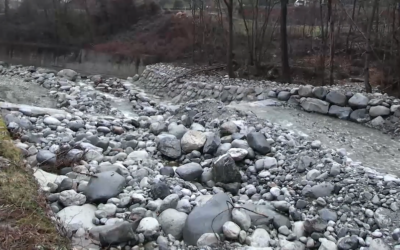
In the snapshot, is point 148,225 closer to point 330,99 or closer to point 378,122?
point 378,122

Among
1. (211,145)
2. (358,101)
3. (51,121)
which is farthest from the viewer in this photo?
(358,101)

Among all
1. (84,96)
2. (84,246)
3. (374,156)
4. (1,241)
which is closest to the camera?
(1,241)

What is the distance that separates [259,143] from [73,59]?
68.9 ft

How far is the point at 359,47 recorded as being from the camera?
1705 cm

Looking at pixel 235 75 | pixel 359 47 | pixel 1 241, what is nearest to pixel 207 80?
pixel 235 75

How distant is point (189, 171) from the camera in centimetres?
549

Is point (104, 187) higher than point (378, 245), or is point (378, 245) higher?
point (104, 187)

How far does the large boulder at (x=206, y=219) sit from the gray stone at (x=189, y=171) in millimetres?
972

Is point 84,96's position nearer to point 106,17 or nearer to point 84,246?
point 84,246

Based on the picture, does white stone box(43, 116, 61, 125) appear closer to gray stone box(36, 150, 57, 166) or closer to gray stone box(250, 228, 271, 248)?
gray stone box(36, 150, 57, 166)

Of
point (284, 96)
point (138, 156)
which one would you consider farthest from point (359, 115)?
point (138, 156)

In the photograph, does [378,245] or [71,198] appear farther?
[71,198]

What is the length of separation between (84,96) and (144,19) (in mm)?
20769

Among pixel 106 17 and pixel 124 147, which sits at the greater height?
pixel 106 17
